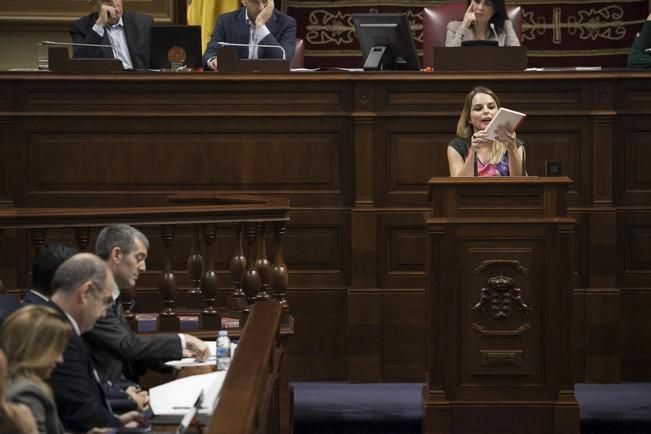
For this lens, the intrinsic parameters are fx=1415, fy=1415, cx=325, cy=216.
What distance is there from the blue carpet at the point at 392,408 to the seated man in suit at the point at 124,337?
65.7 inches

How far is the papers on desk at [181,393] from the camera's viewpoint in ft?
16.2

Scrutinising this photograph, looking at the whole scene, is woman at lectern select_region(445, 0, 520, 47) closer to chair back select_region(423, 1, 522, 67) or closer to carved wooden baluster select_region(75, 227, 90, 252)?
chair back select_region(423, 1, 522, 67)

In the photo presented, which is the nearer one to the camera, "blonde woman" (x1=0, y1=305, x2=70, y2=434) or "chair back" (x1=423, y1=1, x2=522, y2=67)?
"blonde woman" (x1=0, y1=305, x2=70, y2=434)

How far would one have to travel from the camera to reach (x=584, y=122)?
8125 mm

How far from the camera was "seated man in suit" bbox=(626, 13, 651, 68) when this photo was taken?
8719 mm

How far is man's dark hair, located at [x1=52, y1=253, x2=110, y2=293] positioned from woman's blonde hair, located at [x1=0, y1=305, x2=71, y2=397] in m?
0.71

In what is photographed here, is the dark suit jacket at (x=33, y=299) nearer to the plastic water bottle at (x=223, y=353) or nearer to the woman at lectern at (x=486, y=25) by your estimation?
the plastic water bottle at (x=223, y=353)

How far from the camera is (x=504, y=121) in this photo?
7.01 meters

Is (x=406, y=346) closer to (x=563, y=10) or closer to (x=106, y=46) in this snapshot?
(x=106, y=46)

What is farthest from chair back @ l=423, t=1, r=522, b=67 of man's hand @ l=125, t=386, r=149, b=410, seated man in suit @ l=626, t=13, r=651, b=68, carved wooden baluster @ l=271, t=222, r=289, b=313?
man's hand @ l=125, t=386, r=149, b=410

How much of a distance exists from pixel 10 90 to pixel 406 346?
8.95 feet

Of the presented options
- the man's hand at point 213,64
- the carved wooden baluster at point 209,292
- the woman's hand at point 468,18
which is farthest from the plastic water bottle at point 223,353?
the woman's hand at point 468,18

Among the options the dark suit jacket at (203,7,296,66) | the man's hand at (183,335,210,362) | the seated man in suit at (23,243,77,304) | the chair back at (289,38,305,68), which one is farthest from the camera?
the chair back at (289,38,305,68)

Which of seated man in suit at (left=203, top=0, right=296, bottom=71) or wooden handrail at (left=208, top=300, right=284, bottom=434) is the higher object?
seated man in suit at (left=203, top=0, right=296, bottom=71)
